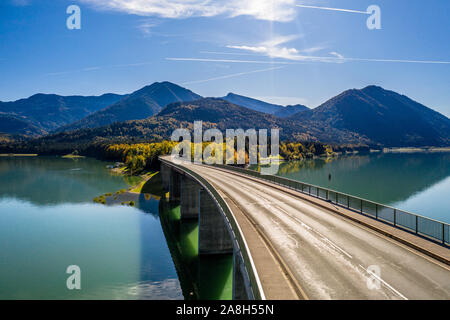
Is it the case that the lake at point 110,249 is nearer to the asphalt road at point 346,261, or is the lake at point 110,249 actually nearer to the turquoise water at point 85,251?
the turquoise water at point 85,251

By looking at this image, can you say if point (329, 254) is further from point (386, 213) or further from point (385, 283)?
point (386, 213)

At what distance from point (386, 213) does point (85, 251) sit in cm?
2982

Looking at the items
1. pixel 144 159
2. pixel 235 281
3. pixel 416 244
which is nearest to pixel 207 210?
pixel 235 281

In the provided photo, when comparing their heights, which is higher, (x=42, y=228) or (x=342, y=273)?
(x=342, y=273)

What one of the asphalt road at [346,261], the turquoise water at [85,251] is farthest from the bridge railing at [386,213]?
the turquoise water at [85,251]

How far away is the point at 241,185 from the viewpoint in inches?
1567

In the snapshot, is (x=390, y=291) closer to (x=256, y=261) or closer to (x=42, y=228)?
(x=256, y=261)

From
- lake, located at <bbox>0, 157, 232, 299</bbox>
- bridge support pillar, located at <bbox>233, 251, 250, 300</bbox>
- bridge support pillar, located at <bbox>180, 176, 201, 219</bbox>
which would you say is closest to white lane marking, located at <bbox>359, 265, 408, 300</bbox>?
bridge support pillar, located at <bbox>233, 251, 250, 300</bbox>

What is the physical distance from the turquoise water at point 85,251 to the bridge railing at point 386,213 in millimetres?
15961

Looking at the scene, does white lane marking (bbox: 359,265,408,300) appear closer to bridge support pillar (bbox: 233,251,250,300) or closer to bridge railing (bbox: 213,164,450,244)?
bridge railing (bbox: 213,164,450,244)

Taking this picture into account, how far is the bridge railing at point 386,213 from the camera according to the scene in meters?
18.5
